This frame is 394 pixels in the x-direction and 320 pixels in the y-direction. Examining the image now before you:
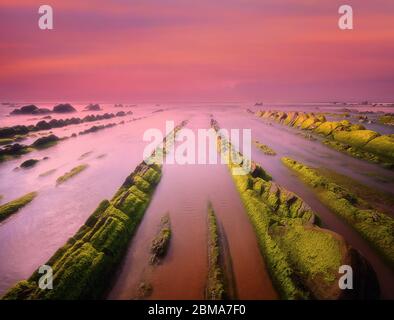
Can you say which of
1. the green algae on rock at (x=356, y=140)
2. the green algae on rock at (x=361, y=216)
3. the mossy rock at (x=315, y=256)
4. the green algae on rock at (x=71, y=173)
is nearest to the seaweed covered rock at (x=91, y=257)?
the mossy rock at (x=315, y=256)

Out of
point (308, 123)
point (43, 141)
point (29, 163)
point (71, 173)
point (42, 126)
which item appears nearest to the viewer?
point (71, 173)

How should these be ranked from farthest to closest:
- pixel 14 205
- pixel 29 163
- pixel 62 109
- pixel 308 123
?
pixel 62 109 < pixel 308 123 < pixel 29 163 < pixel 14 205

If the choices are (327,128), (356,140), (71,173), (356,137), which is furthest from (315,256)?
(327,128)

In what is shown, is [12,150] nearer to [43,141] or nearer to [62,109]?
[43,141]

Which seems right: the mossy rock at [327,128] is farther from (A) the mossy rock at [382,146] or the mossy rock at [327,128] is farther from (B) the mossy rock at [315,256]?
(B) the mossy rock at [315,256]

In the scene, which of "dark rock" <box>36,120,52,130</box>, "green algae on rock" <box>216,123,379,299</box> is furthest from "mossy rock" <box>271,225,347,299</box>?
"dark rock" <box>36,120,52,130</box>

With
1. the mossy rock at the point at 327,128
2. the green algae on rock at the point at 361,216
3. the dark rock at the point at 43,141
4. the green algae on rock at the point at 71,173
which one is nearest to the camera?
the green algae on rock at the point at 361,216
